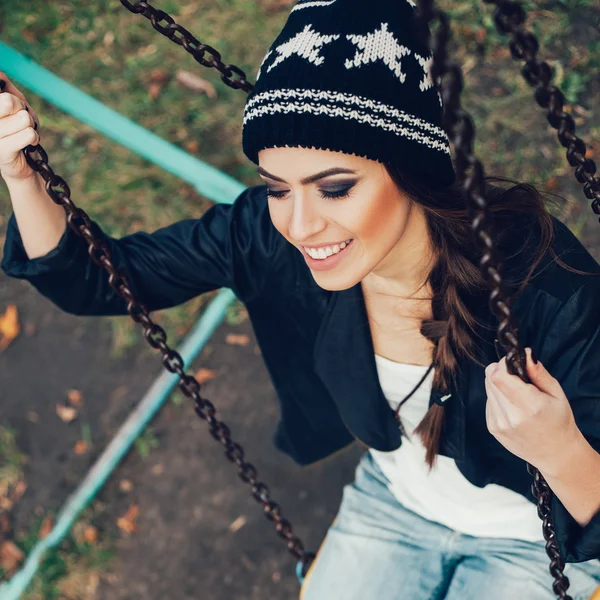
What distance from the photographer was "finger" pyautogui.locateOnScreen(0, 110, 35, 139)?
181 centimetres

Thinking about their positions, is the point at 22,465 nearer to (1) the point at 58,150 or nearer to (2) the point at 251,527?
A: (2) the point at 251,527

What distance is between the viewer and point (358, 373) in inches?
85.4

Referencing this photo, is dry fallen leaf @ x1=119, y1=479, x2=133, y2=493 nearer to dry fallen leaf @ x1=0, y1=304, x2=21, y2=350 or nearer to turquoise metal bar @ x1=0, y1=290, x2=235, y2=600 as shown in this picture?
turquoise metal bar @ x1=0, y1=290, x2=235, y2=600

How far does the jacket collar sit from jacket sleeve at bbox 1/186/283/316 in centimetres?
28

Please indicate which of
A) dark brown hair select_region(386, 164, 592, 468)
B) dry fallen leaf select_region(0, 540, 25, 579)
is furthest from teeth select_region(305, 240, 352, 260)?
dry fallen leaf select_region(0, 540, 25, 579)

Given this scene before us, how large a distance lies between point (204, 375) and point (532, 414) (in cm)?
257

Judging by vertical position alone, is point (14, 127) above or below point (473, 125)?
below

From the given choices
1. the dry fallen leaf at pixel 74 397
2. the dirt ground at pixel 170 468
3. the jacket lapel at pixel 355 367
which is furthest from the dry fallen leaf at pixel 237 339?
the jacket lapel at pixel 355 367

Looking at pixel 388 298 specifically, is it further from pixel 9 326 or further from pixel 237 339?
pixel 9 326

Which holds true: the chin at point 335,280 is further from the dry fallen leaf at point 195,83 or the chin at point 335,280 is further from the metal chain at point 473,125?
the dry fallen leaf at point 195,83

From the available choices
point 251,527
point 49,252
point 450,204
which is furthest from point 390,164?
point 251,527

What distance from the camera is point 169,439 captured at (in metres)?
3.71

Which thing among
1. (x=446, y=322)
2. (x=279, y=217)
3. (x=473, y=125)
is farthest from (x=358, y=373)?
(x=473, y=125)

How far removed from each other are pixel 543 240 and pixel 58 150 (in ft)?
12.6
